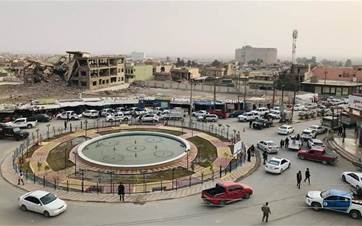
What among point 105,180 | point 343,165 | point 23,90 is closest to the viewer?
point 105,180

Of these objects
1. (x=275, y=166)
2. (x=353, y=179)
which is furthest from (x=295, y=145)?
(x=353, y=179)

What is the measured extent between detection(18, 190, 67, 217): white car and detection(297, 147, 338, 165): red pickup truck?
17.7 m

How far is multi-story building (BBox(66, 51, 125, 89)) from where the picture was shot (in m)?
78.9

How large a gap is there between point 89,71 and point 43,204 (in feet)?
209

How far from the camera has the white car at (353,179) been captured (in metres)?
21.4

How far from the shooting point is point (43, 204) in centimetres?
1752

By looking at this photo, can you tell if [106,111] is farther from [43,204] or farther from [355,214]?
[355,214]

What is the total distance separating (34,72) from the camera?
3344 inches

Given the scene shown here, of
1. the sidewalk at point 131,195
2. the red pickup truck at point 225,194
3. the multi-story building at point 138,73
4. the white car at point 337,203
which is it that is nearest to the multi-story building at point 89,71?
the multi-story building at point 138,73

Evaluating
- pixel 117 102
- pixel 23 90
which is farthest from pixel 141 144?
pixel 23 90

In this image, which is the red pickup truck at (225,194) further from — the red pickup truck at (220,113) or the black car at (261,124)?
the red pickup truck at (220,113)

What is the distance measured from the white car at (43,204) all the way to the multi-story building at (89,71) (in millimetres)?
61982

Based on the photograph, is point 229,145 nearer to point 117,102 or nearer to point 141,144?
point 141,144

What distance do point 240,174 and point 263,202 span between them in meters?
4.49
